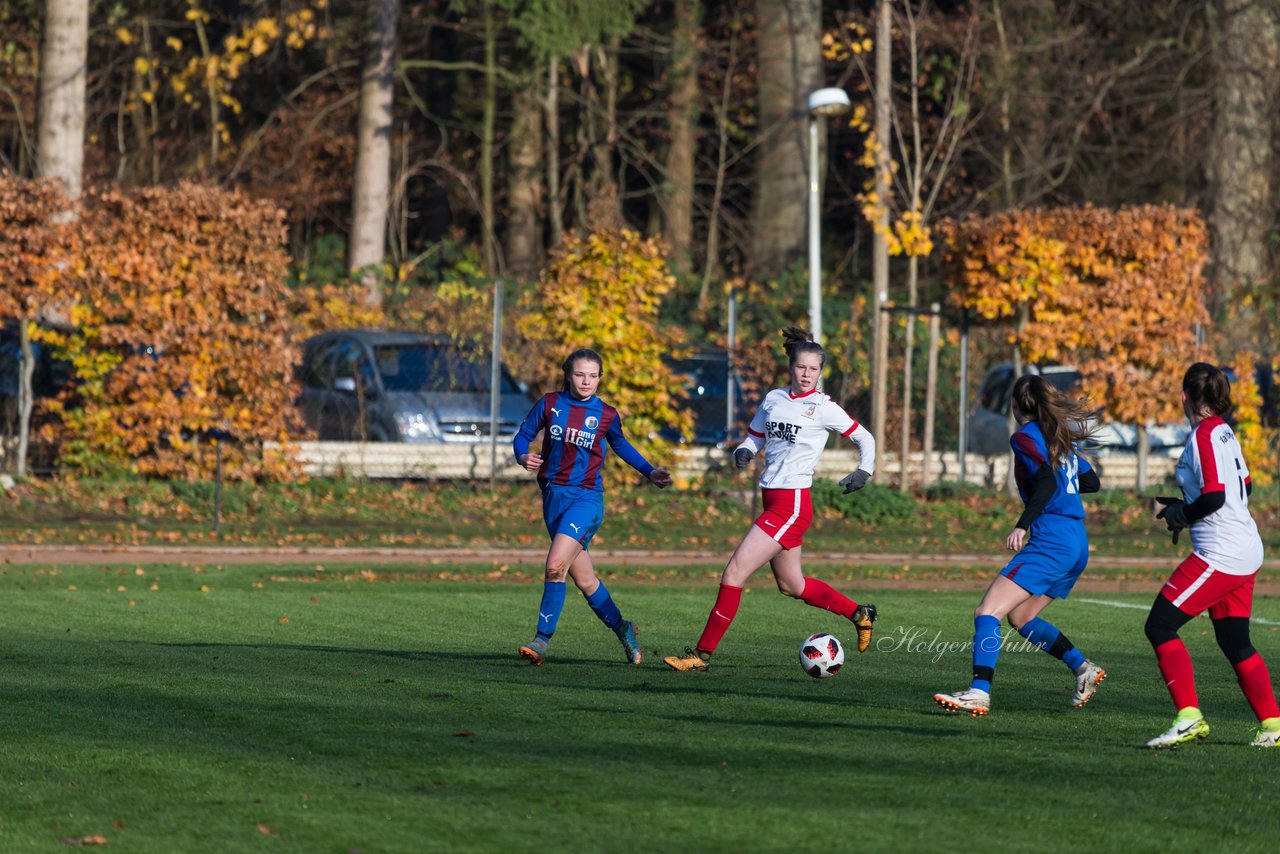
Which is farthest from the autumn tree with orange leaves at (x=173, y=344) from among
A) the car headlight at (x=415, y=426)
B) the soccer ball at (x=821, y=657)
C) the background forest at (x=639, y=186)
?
the soccer ball at (x=821, y=657)

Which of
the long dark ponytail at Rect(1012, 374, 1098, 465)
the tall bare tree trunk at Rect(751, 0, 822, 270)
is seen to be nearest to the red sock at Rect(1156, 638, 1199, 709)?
the long dark ponytail at Rect(1012, 374, 1098, 465)

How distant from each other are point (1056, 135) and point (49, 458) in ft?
69.1

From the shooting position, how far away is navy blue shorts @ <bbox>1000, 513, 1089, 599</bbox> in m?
9.06

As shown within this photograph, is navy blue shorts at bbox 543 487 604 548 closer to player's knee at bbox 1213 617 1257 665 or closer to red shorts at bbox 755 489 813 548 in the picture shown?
red shorts at bbox 755 489 813 548

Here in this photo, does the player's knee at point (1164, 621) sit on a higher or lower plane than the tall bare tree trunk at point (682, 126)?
lower

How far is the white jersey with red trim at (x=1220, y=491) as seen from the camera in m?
8.02

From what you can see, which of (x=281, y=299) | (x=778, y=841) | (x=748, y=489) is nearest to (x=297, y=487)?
(x=281, y=299)

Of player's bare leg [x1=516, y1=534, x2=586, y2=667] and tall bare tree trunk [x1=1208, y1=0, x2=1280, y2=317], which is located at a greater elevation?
tall bare tree trunk [x1=1208, y1=0, x2=1280, y2=317]

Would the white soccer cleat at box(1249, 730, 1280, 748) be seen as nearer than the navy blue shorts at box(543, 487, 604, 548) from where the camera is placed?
Yes

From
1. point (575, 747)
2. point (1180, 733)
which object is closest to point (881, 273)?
point (1180, 733)

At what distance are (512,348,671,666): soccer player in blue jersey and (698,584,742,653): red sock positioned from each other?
52 cm

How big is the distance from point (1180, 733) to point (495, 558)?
1168cm

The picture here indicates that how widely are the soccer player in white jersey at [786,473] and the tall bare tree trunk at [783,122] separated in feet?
71.4

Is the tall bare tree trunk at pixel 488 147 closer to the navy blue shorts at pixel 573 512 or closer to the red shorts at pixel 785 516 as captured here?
the navy blue shorts at pixel 573 512
